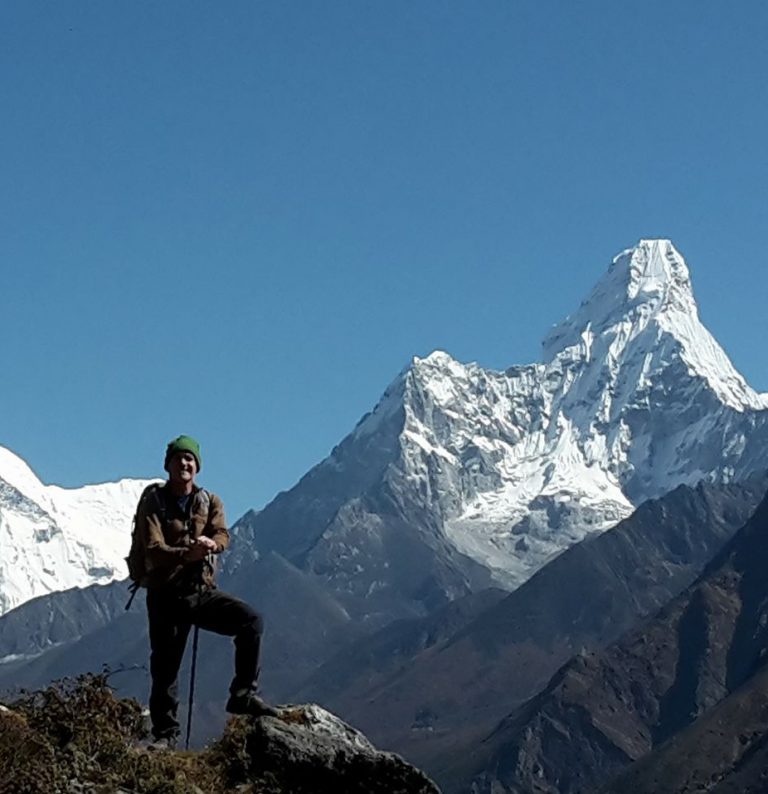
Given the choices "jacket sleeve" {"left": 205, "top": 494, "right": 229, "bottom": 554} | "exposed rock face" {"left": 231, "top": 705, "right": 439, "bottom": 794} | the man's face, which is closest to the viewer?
"exposed rock face" {"left": 231, "top": 705, "right": 439, "bottom": 794}

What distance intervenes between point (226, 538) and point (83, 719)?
2.38 m

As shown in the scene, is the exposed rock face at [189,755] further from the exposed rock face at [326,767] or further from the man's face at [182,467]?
the man's face at [182,467]

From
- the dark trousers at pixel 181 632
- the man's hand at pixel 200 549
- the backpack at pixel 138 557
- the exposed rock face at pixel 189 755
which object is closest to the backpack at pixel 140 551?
the backpack at pixel 138 557

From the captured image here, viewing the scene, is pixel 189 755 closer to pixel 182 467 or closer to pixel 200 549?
pixel 200 549

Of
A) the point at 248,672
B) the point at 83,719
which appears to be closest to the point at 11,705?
the point at 83,719

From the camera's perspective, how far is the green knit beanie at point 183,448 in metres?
16.6

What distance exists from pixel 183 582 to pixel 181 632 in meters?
0.78

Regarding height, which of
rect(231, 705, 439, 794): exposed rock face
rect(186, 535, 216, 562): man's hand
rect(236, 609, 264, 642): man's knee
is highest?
rect(186, 535, 216, 562): man's hand

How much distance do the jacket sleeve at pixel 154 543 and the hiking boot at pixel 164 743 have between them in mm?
1487

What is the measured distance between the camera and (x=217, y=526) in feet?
53.9

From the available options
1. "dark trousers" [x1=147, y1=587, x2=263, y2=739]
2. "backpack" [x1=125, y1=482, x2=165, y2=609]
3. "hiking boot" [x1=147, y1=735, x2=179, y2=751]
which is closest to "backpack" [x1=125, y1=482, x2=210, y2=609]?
"backpack" [x1=125, y1=482, x2=165, y2=609]

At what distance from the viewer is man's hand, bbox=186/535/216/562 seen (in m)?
16.0

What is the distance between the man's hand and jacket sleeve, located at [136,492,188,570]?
0.06 meters

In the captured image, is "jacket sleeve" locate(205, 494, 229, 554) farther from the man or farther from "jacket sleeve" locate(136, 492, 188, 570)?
"jacket sleeve" locate(136, 492, 188, 570)
